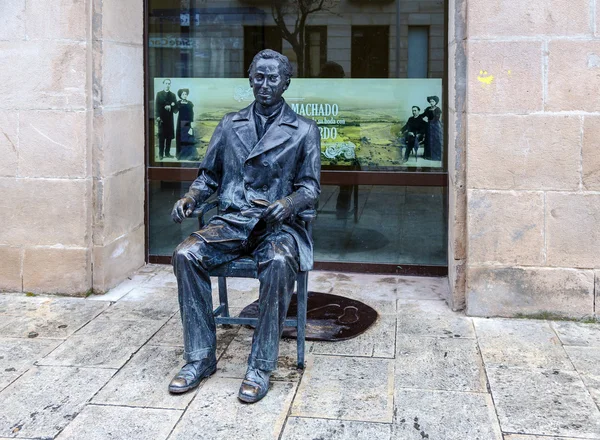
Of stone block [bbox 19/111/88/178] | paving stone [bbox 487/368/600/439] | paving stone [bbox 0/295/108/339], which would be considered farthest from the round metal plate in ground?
stone block [bbox 19/111/88/178]

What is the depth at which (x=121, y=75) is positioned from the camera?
6.77 m

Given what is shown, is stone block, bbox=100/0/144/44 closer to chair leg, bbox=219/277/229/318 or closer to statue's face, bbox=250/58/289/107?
statue's face, bbox=250/58/289/107

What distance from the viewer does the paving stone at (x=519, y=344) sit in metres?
5.01

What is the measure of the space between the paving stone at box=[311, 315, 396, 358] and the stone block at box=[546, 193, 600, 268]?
4.30 ft

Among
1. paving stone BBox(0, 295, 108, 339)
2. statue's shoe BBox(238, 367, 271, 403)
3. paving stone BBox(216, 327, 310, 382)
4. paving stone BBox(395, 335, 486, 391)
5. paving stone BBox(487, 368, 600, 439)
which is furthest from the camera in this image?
paving stone BBox(0, 295, 108, 339)

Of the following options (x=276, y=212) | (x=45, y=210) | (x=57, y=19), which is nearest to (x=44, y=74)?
(x=57, y=19)

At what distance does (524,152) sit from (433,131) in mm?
1445

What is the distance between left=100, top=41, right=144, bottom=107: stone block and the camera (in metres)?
6.48

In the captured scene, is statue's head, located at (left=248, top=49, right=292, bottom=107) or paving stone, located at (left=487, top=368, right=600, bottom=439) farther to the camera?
statue's head, located at (left=248, top=49, right=292, bottom=107)

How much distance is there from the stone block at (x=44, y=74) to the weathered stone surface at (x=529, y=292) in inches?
129

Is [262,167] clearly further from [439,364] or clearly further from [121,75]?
[121,75]

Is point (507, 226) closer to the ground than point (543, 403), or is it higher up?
higher up

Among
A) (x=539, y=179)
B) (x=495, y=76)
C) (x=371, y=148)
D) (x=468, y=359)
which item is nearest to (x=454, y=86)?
(x=495, y=76)

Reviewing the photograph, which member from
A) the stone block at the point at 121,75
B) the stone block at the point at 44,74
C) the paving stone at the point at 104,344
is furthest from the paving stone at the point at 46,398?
the stone block at the point at 121,75
